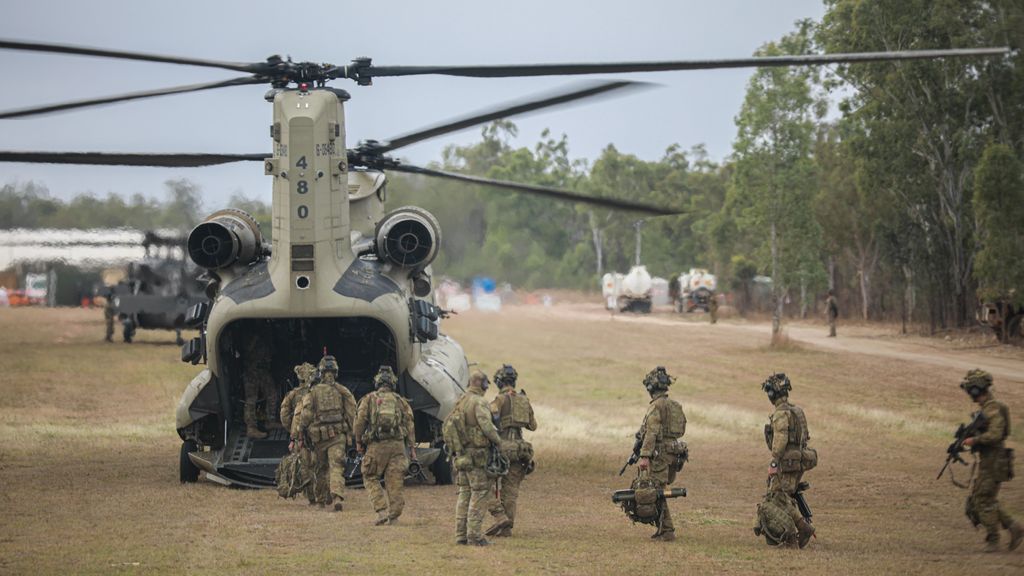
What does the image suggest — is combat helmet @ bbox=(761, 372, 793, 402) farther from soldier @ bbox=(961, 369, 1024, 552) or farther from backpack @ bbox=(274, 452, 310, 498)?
backpack @ bbox=(274, 452, 310, 498)

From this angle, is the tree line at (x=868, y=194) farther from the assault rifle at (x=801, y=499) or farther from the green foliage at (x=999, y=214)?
the assault rifle at (x=801, y=499)

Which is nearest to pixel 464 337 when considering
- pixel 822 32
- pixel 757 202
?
pixel 757 202

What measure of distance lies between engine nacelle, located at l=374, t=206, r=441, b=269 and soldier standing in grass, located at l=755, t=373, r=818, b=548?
22.3 feet

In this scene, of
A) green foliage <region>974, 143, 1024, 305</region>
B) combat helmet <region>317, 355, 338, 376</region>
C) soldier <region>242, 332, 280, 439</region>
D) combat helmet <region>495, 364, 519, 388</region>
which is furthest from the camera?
green foliage <region>974, 143, 1024, 305</region>

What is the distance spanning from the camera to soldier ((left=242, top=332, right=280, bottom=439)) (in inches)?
760

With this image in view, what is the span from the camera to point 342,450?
16.6 m

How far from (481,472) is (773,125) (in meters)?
38.0

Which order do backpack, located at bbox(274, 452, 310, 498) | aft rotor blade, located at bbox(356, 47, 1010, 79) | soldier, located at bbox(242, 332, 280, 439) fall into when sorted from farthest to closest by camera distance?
soldier, located at bbox(242, 332, 280, 439)
backpack, located at bbox(274, 452, 310, 498)
aft rotor blade, located at bbox(356, 47, 1010, 79)

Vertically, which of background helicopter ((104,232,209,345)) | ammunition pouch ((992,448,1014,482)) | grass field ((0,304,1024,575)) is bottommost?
grass field ((0,304,1024,575))

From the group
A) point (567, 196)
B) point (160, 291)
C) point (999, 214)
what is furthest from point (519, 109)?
point (160, 291)

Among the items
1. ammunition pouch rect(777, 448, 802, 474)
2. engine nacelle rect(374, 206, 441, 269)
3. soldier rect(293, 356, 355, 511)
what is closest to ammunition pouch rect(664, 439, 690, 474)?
ammunition pouch rect(777, 448, 802, 474)

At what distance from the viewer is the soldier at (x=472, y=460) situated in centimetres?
1377

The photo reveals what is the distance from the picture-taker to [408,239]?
19219 millimetres

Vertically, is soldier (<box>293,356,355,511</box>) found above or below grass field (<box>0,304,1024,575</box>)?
above
